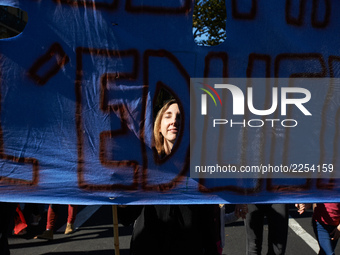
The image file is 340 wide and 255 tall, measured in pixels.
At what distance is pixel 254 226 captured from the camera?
10.6 ft

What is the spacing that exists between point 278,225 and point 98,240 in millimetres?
2695

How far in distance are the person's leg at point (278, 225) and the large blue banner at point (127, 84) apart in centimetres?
115

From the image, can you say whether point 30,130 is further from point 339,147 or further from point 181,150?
point 339,147

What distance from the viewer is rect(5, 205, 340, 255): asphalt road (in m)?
4.37

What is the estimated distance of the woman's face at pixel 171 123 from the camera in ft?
6.45

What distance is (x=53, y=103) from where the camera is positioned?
1.95m

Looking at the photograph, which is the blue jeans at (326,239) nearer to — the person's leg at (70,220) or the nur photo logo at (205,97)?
the nur photo logo at (205,97)

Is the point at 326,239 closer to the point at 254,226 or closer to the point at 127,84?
the point at 254,226

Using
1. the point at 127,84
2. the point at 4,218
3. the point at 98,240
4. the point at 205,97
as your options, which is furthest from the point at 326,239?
Result: the point at 98,240

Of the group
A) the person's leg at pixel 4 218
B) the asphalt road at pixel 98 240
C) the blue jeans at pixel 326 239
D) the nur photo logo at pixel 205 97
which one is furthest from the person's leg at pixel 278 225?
the person's leg at pixel 4 218

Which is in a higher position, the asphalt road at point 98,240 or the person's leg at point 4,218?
the person's leg at point 4,218

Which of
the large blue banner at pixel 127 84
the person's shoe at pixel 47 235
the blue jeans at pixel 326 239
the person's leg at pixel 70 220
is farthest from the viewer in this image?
the person's leg at pixel 70 220

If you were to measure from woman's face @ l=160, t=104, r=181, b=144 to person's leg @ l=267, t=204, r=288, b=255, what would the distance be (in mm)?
1695

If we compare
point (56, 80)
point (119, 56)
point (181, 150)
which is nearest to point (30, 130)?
point (56, 80)
